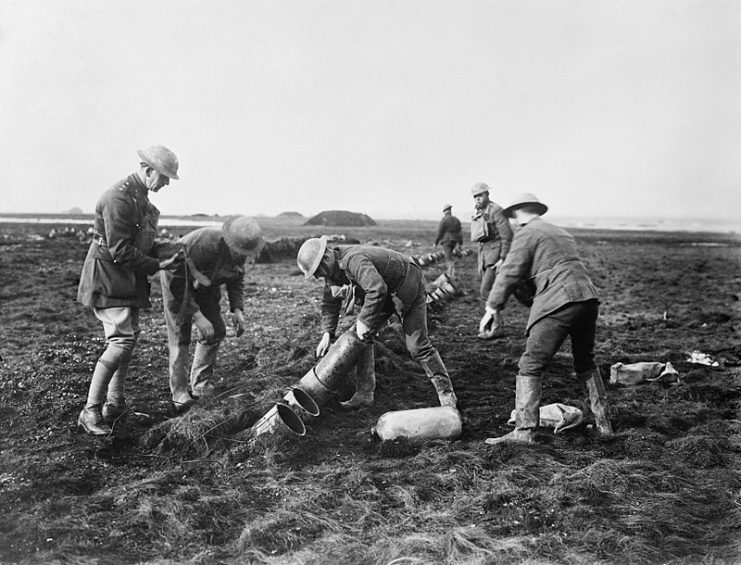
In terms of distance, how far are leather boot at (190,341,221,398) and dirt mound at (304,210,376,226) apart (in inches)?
1826

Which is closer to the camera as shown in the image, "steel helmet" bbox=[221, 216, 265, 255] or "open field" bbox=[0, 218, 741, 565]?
"open field" bbox=[0, 218, 741, 565]

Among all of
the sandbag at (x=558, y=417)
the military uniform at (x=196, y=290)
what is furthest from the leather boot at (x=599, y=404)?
the military uniform at (x=196, y=290)

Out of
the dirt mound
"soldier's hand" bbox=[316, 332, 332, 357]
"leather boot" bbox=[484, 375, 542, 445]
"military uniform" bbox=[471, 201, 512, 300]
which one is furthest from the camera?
the dirt mound

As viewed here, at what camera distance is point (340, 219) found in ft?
176

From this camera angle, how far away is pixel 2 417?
4.61 metres

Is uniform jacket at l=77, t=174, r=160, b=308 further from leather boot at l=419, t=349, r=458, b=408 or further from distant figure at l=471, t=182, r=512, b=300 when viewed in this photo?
distant figure at l=471, t=182, r=512, b=300

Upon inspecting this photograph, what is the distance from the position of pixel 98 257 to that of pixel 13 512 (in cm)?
190

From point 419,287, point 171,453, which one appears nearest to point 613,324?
point 419,287

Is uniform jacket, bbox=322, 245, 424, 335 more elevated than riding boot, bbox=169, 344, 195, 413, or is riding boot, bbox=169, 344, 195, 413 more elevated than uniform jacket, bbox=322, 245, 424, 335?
uniform jacket, bbox=322, 245, 424, 335

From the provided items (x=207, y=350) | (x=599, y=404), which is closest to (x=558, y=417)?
(x=599, y=404)

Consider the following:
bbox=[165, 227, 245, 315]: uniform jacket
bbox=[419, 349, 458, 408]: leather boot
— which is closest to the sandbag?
bbox=[419, 349, 458, 408]: leather boot

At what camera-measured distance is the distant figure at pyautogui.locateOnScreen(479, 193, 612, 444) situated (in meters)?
4.04

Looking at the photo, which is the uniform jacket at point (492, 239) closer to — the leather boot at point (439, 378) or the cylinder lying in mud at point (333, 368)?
the leather boot at point (439, 378)

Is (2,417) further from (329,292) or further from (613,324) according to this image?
(613,324)
